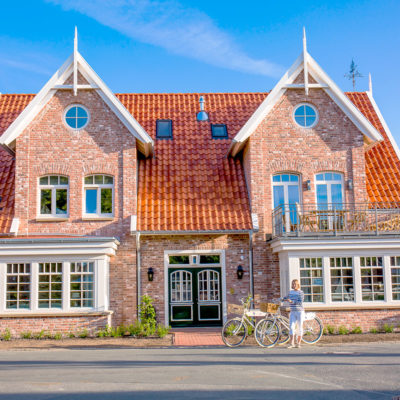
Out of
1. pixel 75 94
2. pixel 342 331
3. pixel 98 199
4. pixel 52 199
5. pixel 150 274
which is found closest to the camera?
pixel 342 331

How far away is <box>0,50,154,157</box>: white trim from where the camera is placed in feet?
65.7

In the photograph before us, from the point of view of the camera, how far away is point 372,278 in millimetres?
18484

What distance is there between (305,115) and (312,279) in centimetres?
635

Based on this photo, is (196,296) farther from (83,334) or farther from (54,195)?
(54,195)

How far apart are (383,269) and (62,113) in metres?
12.3

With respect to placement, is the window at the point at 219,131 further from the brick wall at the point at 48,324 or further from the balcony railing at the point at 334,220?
the brick wall at the point at 48,324

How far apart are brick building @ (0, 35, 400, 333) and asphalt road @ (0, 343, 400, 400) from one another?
4.31m

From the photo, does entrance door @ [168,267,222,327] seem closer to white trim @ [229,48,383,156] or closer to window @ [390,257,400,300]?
white trim @ [229,48,383,156]

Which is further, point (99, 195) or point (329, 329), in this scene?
point (99, 195)

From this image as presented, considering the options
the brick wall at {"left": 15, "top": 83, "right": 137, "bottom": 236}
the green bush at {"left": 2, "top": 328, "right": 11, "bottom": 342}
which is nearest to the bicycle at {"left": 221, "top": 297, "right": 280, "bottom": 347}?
the brick wall at {"left": 15, "top": 83, "right": 137, "bottom": 236}

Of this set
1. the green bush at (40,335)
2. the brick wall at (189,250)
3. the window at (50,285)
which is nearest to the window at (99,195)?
the brick wall at (189,250)

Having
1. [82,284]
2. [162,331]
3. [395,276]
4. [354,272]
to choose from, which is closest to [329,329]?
[354,272]

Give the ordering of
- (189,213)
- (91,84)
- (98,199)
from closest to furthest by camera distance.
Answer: (189,213)
(98,199)
(91,84)

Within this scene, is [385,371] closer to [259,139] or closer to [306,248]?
[306,248]
